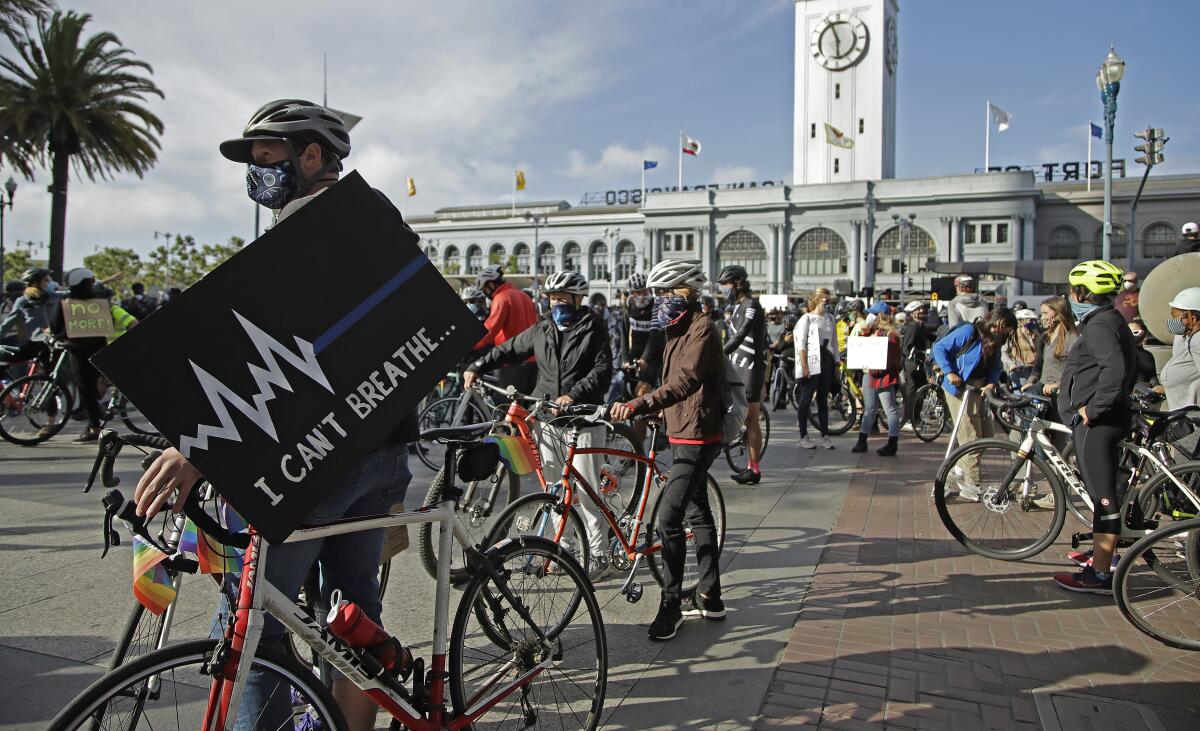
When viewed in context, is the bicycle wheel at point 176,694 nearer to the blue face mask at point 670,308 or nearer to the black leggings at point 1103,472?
the blue face mask at point 670,308

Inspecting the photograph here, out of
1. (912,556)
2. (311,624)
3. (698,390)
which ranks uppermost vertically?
(698,390)

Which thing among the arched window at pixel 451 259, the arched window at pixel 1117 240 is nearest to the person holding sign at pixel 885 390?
the arched window at pixel 1117 240

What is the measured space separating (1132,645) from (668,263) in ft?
10.1

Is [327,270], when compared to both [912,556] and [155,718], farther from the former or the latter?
[912,556]

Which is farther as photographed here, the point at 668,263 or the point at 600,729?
the point at 668,263

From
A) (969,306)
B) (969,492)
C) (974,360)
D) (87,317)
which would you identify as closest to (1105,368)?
(969,492)

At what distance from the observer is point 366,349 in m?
2.11

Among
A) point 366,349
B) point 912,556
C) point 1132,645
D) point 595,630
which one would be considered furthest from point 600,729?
point 912,556

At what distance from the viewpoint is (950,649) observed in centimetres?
392

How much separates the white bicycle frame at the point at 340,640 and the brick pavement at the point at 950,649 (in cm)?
129

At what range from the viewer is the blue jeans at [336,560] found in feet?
6.62

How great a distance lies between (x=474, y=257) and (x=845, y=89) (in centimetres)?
4888

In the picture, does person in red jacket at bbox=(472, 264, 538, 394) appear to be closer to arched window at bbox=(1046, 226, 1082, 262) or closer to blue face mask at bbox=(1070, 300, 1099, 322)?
blue face mask at bbox=(1070, 300, 1099, 322)

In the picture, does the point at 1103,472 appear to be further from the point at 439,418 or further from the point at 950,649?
the point at 439,418
